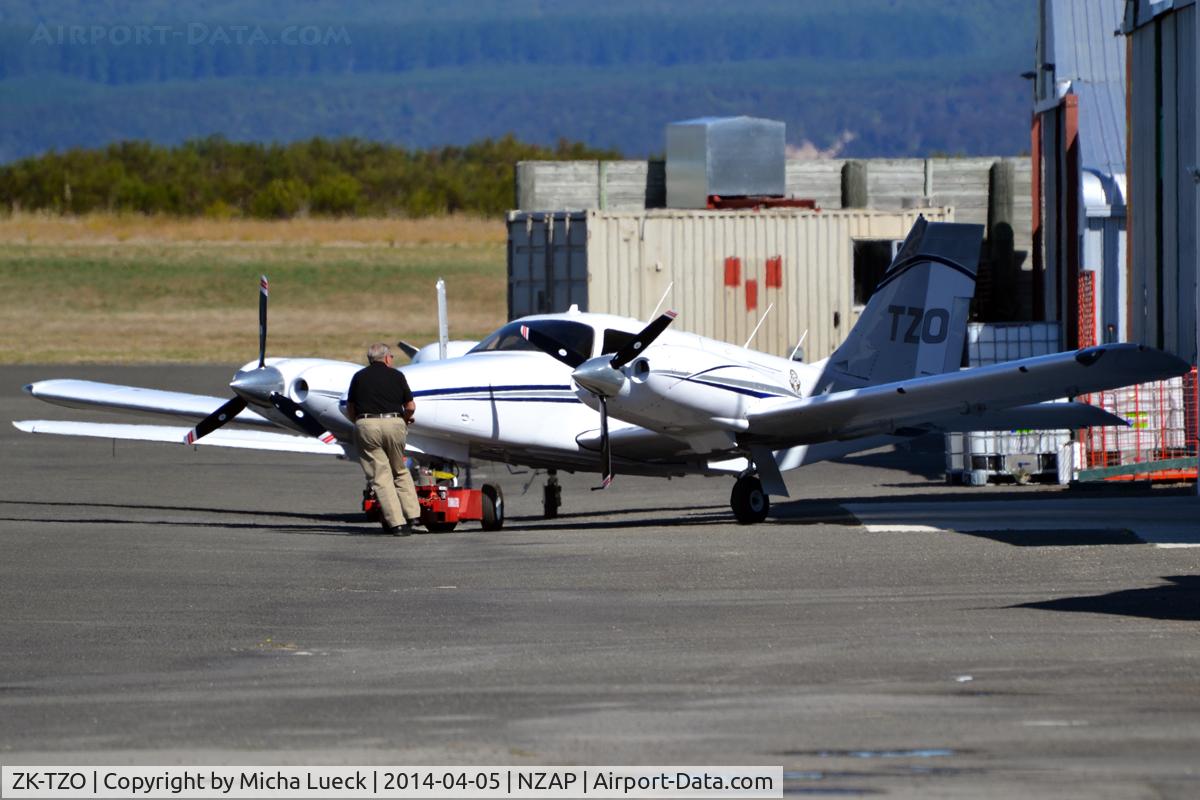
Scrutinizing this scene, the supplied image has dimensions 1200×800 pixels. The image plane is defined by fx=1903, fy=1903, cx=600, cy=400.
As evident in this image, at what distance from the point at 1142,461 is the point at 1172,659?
12.5 meters

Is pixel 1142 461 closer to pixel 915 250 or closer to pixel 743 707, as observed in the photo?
pixel 915 250

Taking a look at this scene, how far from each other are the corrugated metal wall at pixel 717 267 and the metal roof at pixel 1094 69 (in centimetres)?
345

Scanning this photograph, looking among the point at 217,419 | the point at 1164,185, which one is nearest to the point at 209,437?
the point at 217,419

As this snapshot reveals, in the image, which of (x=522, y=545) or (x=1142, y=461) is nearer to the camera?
(x=522, y=545)

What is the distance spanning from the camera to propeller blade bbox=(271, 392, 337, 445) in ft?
55.6

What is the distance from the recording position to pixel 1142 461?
21.2m

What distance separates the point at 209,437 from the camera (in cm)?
1927

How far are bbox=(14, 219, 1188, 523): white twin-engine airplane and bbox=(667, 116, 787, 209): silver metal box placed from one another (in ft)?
49.5

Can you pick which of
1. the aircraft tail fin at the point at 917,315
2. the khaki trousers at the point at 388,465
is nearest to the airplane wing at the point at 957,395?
the aircraft tail fin at the point at 917,315

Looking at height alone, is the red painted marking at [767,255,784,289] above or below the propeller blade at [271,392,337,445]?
above

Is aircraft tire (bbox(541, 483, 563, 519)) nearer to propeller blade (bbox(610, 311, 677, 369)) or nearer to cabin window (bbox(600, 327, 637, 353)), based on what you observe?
cabin window (bbox(600, 327, 637, 353))

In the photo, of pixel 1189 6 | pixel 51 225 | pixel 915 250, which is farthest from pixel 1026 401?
pixel 51 225

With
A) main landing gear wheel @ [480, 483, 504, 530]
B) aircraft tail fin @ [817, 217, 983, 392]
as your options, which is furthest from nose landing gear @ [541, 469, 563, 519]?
aircraft tail fin @ [817, 217, 983, 392]

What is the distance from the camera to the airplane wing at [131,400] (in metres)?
19.5
